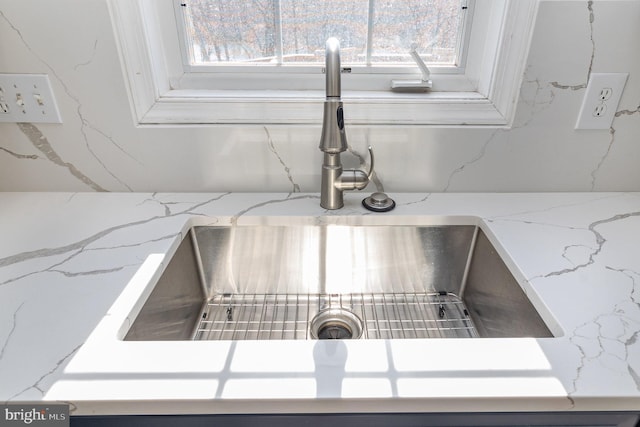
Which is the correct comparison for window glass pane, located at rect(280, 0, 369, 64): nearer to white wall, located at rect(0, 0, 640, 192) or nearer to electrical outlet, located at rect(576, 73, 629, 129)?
white wall, located at rect(0, 0, 640, 192)

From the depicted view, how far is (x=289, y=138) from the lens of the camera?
0.92 metres

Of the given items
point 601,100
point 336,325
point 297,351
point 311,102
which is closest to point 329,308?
point 336,325

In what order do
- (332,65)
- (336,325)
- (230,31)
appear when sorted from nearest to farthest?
(332,65)
(336,325)
(230,31)

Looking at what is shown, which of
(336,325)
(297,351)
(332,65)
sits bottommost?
(336,325)

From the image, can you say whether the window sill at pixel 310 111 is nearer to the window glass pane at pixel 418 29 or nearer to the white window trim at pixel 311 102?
the white window trim at pixel 311 102

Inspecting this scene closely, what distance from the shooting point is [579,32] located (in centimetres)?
82

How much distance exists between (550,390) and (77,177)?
1.05m

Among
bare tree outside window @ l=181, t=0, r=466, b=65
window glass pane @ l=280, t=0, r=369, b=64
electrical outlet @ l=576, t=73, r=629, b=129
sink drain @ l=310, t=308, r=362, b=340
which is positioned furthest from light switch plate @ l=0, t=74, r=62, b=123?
electrical outlet @ l=576, t=73, r=629, b=129

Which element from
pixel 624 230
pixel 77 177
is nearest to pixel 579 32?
pixel 624 230

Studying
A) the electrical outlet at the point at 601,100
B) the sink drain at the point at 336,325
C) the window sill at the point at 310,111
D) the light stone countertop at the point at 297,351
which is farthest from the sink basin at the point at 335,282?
the electrical outlet at the point at 601,100

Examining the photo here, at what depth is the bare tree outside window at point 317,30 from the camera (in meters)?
0.93

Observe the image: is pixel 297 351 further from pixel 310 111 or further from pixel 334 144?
pixel 310 111

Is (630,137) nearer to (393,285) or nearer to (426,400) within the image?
(393,285)

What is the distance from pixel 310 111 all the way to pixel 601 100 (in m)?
0.66
